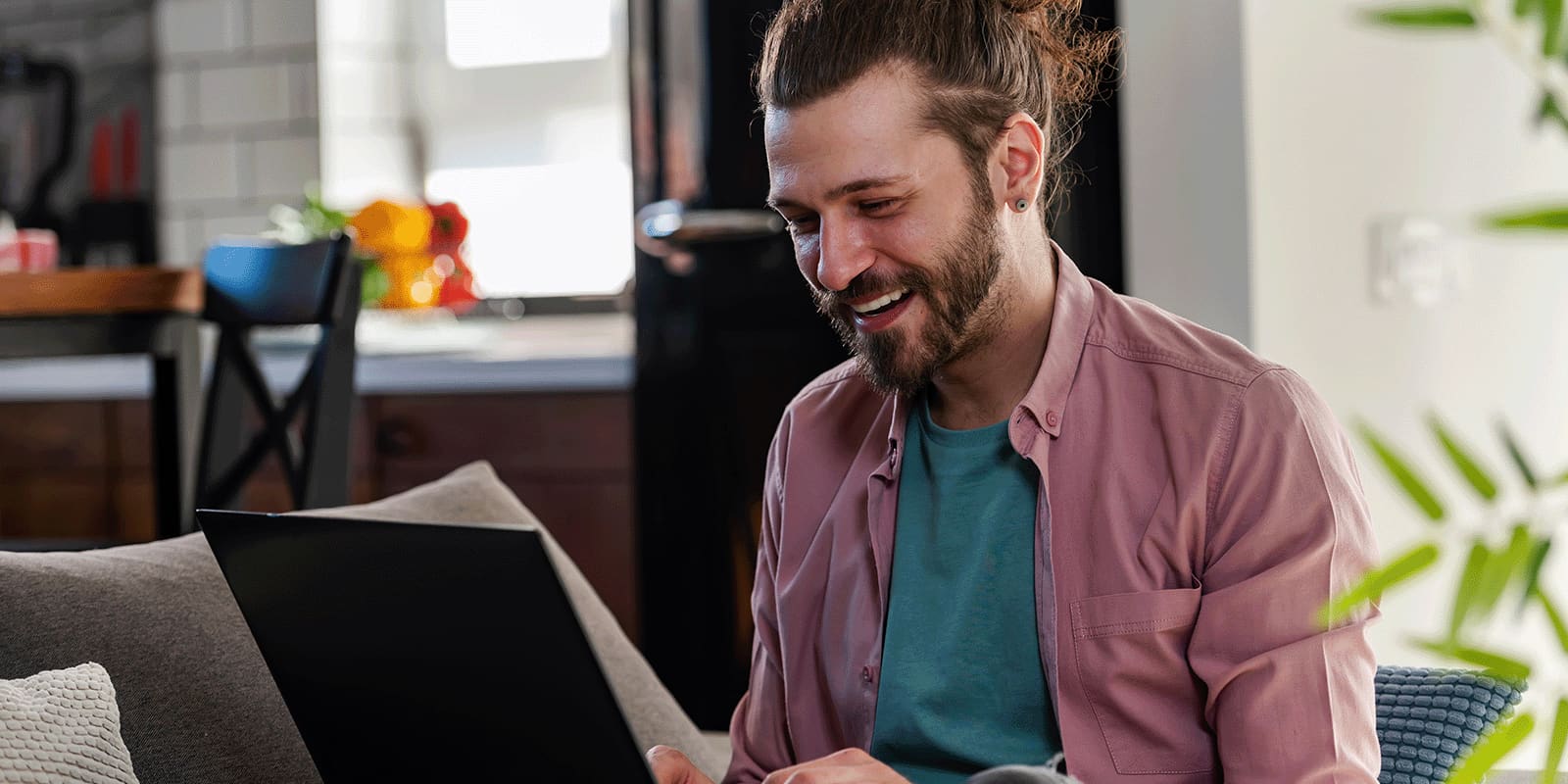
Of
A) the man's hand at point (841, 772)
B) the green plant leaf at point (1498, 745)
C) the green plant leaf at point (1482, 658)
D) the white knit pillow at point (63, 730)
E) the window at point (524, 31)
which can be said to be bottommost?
the man's hand at point (841, 772)

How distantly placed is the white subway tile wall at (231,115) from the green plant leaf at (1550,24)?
345 cm

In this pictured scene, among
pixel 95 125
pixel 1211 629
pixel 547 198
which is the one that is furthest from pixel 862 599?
pixel 95 125

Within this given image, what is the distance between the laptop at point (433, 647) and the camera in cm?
79

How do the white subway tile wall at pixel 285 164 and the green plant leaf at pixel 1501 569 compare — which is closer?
the green plant leaf at pixel 1501 569

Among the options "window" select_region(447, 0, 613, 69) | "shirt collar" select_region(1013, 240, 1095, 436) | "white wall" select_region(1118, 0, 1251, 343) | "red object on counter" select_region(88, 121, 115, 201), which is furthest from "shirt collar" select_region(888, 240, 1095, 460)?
"red object on counter" select_region(88, 121, 115, 201)

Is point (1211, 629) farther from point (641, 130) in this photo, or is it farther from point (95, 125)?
point (95, 125)

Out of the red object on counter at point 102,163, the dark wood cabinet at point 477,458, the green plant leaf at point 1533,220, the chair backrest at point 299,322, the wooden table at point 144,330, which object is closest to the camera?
the green plant leaf at point 1533,220

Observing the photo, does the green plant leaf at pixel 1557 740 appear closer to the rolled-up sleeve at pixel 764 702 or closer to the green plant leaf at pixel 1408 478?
the green plant leaf at pixel 1408 478

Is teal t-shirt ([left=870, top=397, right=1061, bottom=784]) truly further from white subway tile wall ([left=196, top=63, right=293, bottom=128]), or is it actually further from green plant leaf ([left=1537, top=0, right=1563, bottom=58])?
white subway tile wall ([left=196, top=63, right=293, bottom=128])

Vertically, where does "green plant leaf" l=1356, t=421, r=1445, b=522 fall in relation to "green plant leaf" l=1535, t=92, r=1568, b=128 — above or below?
below

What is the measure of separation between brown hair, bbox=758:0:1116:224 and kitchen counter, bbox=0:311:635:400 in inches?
63.9

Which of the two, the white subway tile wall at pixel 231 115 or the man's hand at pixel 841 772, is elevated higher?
the white subway tile wall at pixel 231 115

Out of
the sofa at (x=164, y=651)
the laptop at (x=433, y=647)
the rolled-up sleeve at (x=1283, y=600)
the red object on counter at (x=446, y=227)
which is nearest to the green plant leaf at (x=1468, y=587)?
the laptop at (x=433, y=647)

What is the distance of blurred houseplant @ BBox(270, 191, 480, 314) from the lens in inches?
128
